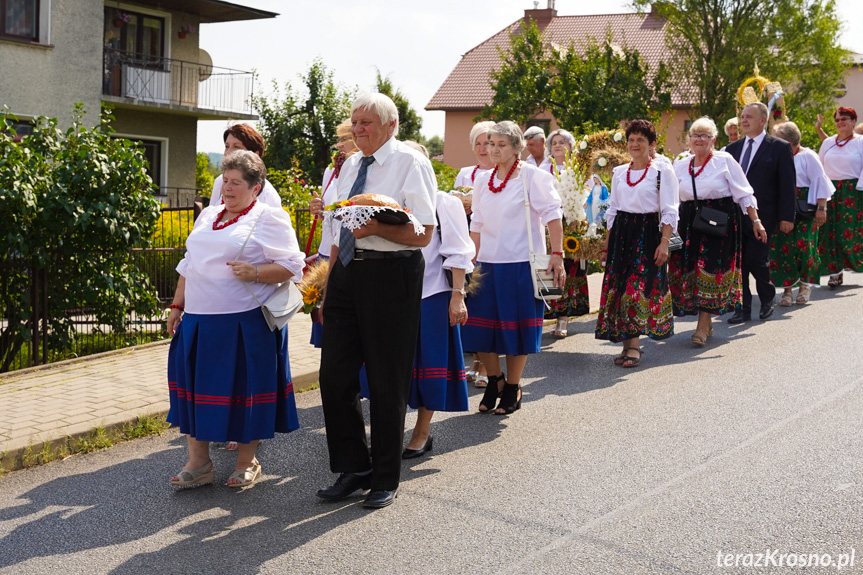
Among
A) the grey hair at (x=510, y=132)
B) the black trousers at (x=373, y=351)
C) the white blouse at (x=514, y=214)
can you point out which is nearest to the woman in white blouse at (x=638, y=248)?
the white blouse at (x=514, y=214)

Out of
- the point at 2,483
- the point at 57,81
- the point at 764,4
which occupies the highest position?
the point at 764,4

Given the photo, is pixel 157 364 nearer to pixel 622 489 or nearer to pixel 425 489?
pixel 425 489

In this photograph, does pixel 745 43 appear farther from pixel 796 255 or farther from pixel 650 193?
pixel 650 193

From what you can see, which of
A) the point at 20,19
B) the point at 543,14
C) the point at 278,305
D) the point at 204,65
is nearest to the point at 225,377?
the point at 278,305

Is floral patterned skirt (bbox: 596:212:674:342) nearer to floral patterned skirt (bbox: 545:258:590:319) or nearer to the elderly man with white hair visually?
floral patterned skirt (bbox: 545:258:590:319)

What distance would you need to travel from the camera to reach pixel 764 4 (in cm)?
3136

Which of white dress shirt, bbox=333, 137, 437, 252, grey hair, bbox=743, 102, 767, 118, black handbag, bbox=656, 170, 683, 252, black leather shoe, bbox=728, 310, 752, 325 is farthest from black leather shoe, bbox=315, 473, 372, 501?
grey hair, bbox=743, 102, 767, 118

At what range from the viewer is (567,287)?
10.0 meters

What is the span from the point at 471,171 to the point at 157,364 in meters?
3.09

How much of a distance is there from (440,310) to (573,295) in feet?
15.1

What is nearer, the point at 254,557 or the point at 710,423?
the point at 254,557

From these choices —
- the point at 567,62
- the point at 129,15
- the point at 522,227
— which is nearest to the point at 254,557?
the point at 522,227

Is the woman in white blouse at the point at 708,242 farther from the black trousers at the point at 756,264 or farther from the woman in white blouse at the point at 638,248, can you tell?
the woman in white blouse at the point at 638,248

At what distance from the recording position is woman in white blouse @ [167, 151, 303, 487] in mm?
5098
